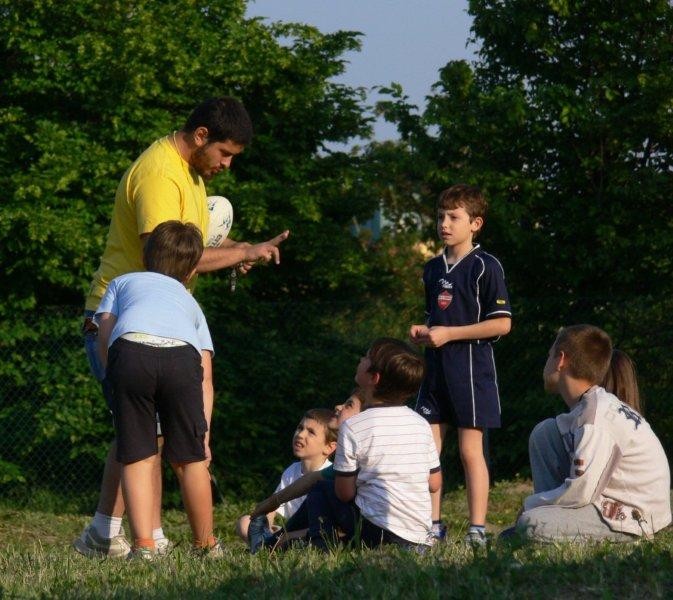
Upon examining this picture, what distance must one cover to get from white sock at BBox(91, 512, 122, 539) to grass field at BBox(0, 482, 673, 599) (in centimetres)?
55

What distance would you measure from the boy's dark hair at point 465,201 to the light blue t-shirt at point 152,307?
1.77m

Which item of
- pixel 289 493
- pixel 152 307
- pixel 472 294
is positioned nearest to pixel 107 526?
pixel 289 493

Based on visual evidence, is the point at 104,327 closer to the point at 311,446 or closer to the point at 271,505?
the point at 271,505

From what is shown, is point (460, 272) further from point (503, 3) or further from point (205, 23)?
point (205, 23)

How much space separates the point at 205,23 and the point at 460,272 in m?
7.19

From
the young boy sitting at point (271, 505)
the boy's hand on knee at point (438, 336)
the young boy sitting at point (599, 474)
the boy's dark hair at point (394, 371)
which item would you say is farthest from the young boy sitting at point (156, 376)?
the young boy sitting at point (599, 474)

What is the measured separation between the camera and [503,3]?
11.8 metres

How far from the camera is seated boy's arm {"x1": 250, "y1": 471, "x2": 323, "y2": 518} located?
19.7 ft

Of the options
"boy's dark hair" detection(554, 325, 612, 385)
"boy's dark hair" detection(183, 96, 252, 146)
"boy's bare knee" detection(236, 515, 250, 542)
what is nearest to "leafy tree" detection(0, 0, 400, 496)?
"boy's bare knee" detection(236, 515, 250, 542)

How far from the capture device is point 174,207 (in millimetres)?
5730

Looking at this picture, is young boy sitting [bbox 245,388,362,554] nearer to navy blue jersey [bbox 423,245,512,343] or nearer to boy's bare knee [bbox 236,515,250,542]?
boy's bare knee [bbox 236,515,250,542]

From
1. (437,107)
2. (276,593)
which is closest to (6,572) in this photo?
(276,593)

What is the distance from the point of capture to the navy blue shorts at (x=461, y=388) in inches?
257

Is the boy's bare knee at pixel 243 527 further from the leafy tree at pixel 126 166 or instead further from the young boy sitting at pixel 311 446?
the leafy tree at pixel 126 166
